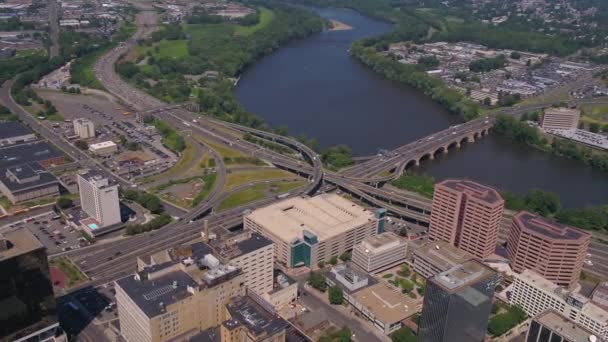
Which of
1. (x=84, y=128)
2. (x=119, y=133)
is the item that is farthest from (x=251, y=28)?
(x=84, y=128)

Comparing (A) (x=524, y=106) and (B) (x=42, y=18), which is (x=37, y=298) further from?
(B) (x=42, y=18)

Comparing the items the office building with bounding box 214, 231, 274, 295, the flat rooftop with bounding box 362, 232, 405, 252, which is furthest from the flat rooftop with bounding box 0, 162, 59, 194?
the flat rooftop with bounding box 362, 232, 405, 252

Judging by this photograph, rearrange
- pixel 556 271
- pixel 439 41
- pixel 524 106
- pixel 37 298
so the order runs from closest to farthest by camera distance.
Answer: pixel 37 298, pixel 556 271, pixel 524 106, pixel 439 41

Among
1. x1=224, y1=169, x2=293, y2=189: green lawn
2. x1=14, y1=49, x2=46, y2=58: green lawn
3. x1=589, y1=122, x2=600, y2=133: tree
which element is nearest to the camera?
x1=224, y1=169, x2=293, y2=189: green lawn

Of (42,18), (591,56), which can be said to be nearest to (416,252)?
(591,56)

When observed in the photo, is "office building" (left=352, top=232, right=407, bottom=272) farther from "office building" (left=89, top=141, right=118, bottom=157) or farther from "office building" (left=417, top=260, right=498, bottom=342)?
"office building" (left=89, top=141, right=118, bottom=157)

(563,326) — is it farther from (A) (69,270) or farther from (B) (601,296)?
(A) (69,270)
